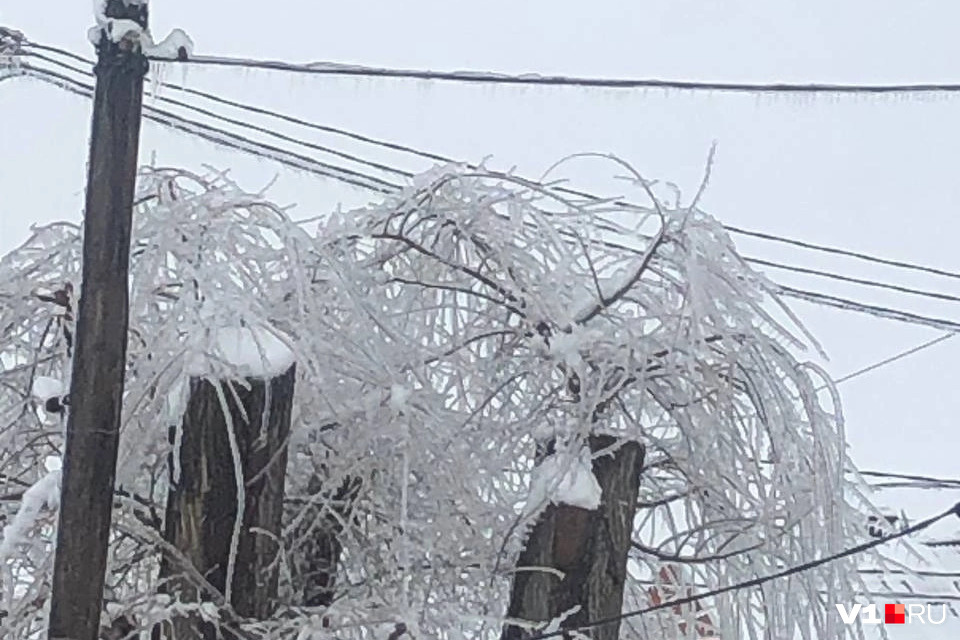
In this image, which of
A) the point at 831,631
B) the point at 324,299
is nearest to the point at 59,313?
the point at 324,299

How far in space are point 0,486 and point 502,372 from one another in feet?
3.89

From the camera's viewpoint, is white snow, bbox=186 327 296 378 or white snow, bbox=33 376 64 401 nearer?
white snow, bbox=186 327 296 378

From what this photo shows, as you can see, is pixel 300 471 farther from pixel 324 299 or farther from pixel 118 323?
pixel 118 323

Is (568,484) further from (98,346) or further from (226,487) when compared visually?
(98,346)

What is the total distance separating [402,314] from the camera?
3.24 metres

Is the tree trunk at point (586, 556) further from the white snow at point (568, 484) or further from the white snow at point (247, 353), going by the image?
the white snow at point (247, 353)

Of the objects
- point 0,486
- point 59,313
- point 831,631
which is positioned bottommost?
point 831,631

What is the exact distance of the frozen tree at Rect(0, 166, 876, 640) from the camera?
114 inches

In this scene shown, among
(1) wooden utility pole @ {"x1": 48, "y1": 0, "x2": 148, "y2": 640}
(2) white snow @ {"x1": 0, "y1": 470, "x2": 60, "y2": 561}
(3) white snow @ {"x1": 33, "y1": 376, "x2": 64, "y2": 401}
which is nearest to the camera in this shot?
(1) wooden utility pole @ {"x1": 48, "y1": 0, "x2": 148, "y2": 640}

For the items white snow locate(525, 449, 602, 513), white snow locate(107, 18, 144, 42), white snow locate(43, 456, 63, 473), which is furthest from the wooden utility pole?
white snow locate(525, 449, 602, 513)

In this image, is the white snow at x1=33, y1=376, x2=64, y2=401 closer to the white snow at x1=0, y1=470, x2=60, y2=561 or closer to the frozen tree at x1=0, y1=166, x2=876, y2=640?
the frozen tree at x1=0, y1=166, x2=876, y2=640

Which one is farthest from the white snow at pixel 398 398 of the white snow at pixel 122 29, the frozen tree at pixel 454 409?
the white snow at pixel 122 29

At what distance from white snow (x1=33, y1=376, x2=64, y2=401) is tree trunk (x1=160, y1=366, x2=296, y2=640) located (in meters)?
0.38

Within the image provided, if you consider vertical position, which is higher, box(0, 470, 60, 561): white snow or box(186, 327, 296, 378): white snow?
box(186, 327, 296, 378): white snow
